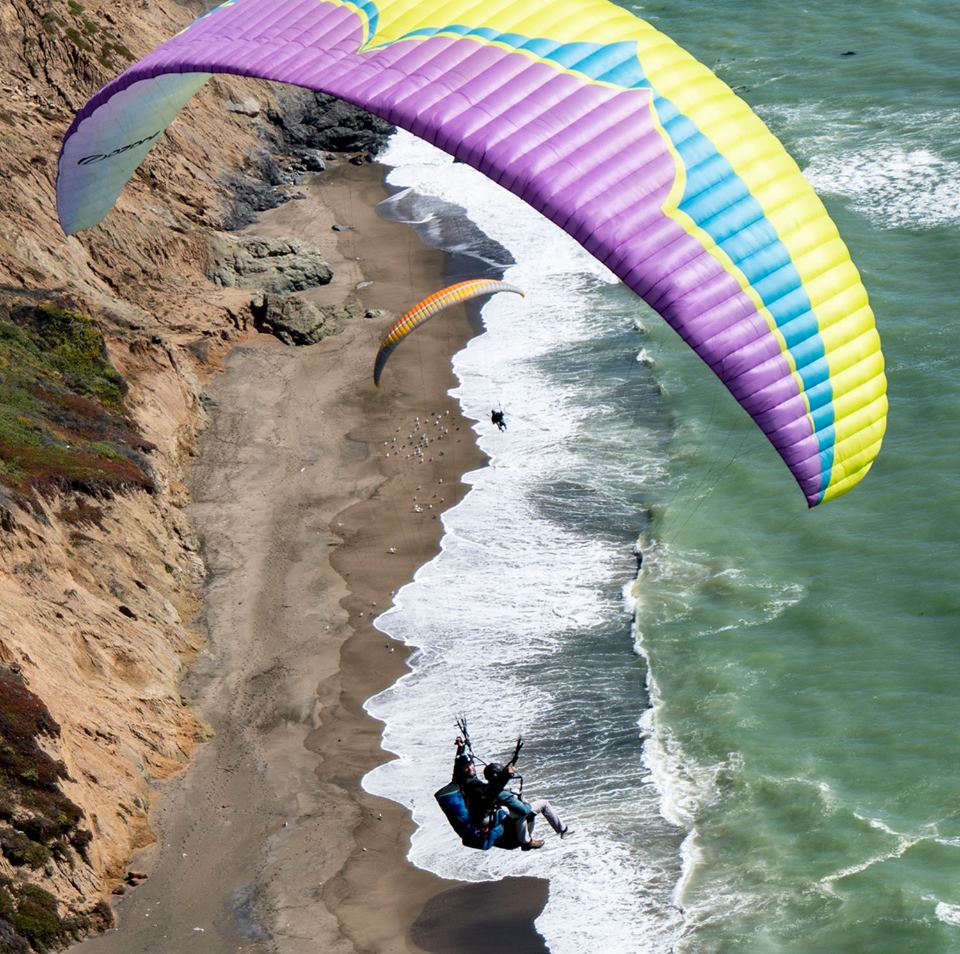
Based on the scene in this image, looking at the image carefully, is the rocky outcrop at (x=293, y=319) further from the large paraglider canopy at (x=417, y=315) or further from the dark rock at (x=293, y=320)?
the large paraglider canopy at (x=417, y=315)

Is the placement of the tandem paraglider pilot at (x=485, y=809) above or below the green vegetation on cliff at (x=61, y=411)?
above

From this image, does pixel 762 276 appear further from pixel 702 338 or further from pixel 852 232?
pixel 852 232

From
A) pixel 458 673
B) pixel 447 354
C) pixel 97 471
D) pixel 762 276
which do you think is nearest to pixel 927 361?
pixel 447 354

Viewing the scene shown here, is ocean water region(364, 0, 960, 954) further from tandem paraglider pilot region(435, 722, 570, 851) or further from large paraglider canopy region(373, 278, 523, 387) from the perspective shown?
tandem paraglider pilot region(435, 722, 570, 851)

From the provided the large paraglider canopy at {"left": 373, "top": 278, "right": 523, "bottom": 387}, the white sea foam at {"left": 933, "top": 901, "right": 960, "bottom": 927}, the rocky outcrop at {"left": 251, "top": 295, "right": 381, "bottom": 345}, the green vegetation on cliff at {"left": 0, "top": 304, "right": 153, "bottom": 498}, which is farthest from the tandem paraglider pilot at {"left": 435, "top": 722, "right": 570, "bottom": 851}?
the rocky outcrop at {"left": 251, "top": 295, "right": 381, "bottom": 345}

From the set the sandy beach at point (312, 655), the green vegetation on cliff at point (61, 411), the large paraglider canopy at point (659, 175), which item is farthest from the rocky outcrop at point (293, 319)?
the large paraglider canopy at point (659, 175)

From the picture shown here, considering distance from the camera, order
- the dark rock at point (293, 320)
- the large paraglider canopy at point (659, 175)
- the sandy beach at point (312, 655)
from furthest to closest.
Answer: the dark rock at point (293, 320), the sandy beach at point (312, 655), the large paraglider canopy at point (659, 175)

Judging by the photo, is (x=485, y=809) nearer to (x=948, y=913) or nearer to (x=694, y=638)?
(x=948, y=913)

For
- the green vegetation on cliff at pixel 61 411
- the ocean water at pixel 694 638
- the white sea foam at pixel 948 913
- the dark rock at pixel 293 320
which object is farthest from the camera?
the dark rock at pixel 293 320

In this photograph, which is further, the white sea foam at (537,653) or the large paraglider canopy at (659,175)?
the white sea foam at (537,653)
